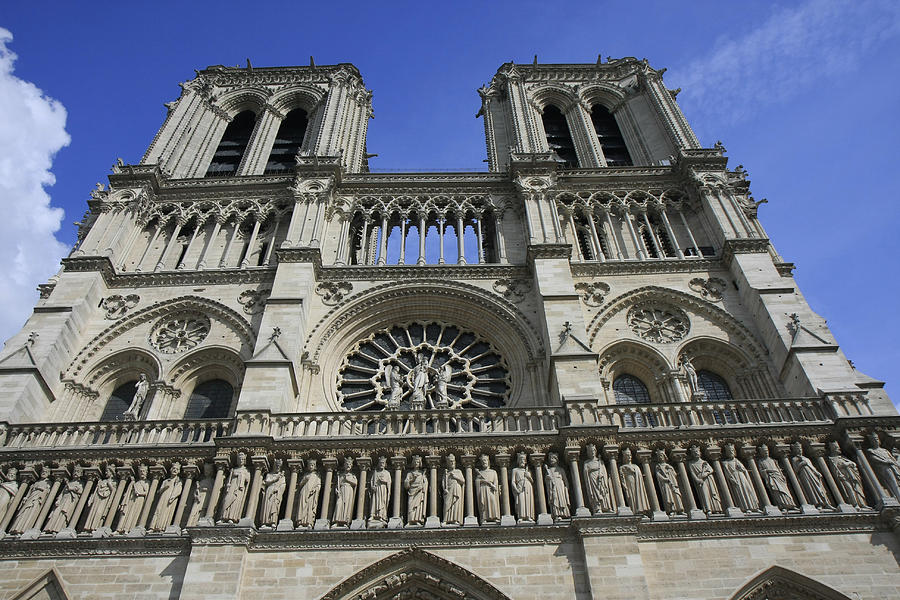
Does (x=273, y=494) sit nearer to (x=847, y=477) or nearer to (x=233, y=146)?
(x=847, y=477)

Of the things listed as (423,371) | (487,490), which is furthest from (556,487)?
(423,371)

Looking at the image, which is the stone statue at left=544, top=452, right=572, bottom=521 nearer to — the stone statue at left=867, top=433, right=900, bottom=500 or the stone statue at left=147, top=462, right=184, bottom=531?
the stone statue at left=867, top=433, right=900, bottom=500

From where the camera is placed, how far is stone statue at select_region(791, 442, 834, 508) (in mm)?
11172

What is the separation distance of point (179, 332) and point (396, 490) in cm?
713

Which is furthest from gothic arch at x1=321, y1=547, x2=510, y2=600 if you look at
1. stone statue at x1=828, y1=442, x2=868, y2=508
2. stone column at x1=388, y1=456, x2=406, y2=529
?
stone statue at x1=828, y1=442, x2=868, y2=508

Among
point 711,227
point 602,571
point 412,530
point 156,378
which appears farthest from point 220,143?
point 602,571

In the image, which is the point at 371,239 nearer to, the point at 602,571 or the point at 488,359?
the point at 488,359

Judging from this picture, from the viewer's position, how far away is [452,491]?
448 inches

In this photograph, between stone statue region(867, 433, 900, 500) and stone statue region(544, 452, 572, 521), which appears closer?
stone statue region(544, 452, 572, 521)

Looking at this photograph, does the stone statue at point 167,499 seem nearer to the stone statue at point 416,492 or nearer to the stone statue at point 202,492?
the stone statue at point 202,492

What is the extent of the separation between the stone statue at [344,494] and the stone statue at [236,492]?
140 cm

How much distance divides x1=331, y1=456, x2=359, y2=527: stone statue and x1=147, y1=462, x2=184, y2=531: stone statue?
2.45 m

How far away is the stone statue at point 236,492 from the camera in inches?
431

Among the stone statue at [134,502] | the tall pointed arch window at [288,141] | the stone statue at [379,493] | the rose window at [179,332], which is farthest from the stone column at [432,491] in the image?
the tall pointed arch window at [288,141]
